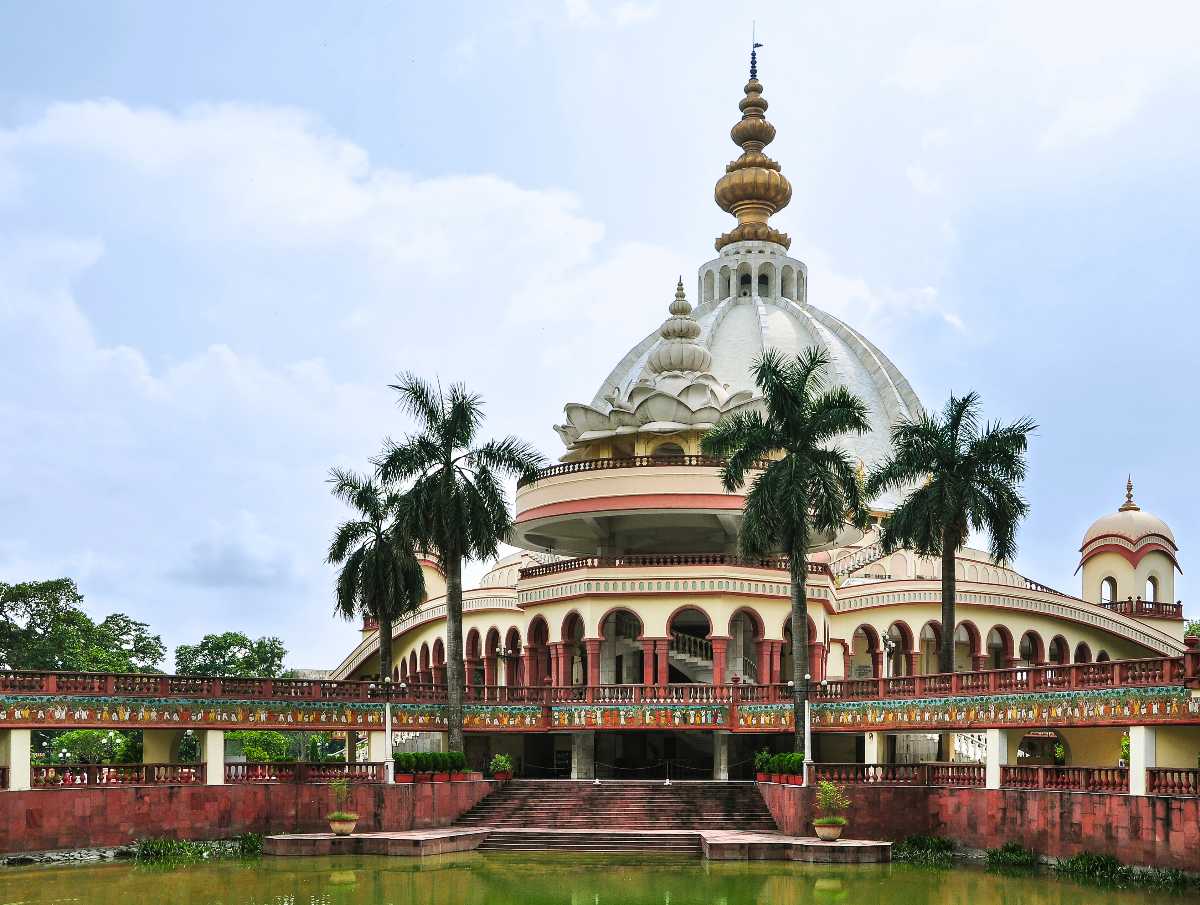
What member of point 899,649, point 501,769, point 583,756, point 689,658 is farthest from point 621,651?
point 899,649

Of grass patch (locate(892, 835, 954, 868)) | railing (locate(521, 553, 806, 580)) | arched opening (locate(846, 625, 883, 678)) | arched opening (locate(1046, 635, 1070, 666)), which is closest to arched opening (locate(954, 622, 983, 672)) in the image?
arched opening (locate(846, 625, 883, 678))

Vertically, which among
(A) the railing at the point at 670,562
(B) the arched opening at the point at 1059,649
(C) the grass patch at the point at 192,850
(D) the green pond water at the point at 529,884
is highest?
(A) the railing at the point at 670,562

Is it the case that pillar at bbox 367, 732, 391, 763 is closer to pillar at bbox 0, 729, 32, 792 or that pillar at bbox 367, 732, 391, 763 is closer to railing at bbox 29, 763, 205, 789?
railing at bbox 29, 763, 205, 789

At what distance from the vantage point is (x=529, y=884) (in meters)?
27.8

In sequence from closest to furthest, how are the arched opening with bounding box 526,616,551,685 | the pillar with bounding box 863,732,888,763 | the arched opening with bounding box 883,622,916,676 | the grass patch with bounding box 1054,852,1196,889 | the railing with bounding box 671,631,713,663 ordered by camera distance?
1. the grass patch with bounding box 1054,852,1196,889
2. the pillar with bounding box 863,732,888,763
3. the railing with bounding box 671,631,713,663
4. the arched opening with bounding box 526,616,551,685
5. the arched opening with bounding box 883,622,916,676

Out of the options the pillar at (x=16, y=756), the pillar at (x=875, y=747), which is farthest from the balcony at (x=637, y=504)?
the pillar at (x=16, y=756)

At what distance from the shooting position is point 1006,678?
33.5m

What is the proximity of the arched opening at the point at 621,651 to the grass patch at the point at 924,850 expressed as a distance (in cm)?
1596

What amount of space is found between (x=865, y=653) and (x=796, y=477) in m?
20.5

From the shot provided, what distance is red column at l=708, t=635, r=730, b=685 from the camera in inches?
1789

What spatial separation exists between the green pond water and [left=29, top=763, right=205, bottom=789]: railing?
2.81m

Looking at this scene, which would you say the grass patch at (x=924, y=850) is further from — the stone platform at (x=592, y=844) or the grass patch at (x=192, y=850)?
the grass patch at (x=192, y=850)

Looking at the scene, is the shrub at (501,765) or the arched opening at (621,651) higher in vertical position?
the arched opening at (621,651)

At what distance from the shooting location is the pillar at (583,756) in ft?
146
